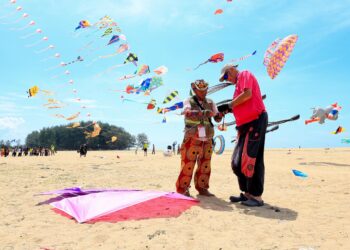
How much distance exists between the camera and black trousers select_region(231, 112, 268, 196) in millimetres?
4305

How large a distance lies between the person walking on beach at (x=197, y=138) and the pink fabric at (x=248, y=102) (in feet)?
1.86

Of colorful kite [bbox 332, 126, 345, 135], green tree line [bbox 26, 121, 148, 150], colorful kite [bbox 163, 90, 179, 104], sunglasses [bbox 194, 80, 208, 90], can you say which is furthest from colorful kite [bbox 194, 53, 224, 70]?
green tree line [bbox 26, 121, 148, 150]

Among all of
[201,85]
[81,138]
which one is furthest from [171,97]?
[81,138]

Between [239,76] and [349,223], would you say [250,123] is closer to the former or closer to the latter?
[239,76]

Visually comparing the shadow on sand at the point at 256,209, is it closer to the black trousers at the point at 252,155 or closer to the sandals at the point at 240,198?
the sandals at the point at 240,198

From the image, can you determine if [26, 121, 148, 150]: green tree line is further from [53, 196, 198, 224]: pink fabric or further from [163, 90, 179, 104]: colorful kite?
[53, 196, 198, 224]: pink fabric

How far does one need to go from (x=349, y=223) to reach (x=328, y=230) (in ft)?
1.50

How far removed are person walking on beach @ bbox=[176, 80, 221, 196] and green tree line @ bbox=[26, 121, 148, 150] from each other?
239 feet

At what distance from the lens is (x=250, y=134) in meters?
4.36

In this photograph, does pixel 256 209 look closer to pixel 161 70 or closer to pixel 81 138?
pixel 161 70

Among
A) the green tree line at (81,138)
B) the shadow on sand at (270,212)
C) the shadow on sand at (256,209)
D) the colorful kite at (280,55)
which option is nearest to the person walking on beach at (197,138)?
the shadow on sand at (256,209)

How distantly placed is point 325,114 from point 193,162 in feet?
49.9

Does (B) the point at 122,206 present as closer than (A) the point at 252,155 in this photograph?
Yes

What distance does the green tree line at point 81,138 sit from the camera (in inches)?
3040
